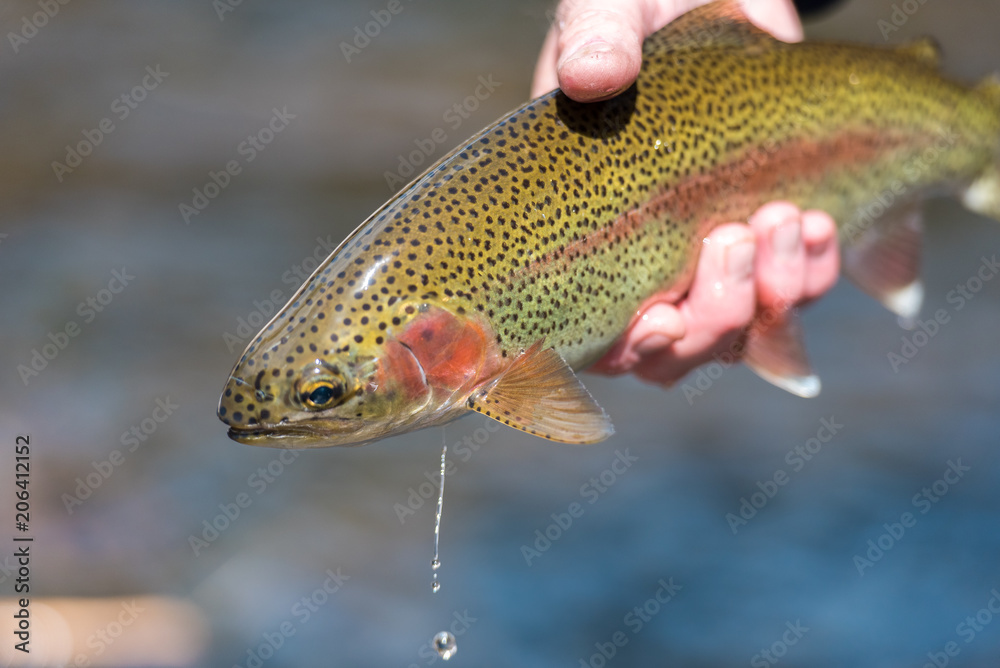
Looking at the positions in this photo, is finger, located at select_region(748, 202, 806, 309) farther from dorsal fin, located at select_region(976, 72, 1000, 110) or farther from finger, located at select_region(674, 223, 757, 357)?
dorsal fin, located at select_region(976, 72, 1000, 110)

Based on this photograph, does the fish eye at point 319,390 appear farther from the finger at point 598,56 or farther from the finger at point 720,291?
the finger at point 720,291

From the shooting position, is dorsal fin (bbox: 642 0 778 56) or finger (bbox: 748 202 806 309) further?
finger (bbox: 748 202 806 309)

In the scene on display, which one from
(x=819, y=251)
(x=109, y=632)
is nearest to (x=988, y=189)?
(x=819, y=251)

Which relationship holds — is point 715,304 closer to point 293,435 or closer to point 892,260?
point 892,260

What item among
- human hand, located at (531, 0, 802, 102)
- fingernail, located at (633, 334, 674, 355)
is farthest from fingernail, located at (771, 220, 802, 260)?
human hand, located at (531, 0, 802, 102)

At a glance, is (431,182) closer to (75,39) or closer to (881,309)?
(881,309)

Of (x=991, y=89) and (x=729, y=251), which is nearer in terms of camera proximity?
(x=729, y=251)
